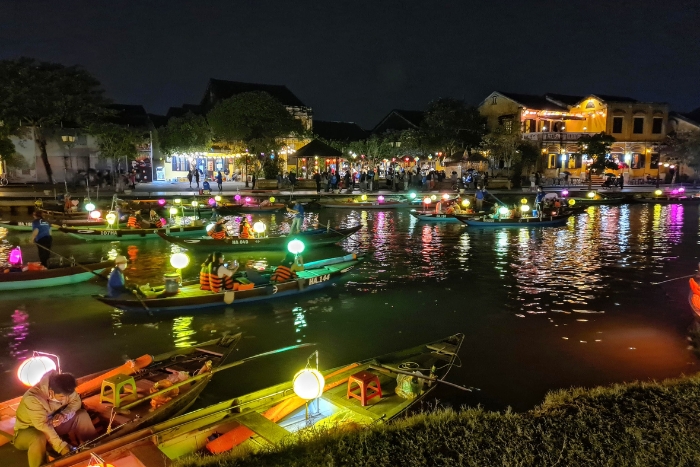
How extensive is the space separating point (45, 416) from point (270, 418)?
7.49 ft

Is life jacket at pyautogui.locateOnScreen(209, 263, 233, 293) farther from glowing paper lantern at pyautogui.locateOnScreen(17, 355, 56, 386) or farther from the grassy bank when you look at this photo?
the grassy bank

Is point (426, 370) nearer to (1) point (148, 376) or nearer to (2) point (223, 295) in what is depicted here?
(1) point (148, 376)

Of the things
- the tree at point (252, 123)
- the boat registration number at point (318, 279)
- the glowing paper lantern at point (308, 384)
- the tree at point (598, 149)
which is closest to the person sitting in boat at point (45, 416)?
the glowing paper lantern at point (308, 384)

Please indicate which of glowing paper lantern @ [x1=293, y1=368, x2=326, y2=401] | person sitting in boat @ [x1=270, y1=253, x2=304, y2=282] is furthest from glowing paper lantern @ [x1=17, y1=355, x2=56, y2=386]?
person sitting in boat @ [x1=270, y1=253, x2=304, y2=282]

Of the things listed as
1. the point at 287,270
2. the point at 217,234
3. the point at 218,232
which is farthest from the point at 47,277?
the point at 287,270

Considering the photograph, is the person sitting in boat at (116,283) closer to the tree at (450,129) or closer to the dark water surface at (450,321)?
the dark water surface at (450,321)

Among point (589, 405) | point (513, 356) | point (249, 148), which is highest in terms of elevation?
point (249, 148)

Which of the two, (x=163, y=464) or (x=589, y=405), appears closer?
(x=163, y=464)

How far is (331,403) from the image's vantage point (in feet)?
21.4

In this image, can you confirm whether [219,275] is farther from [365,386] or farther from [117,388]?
[365,386]

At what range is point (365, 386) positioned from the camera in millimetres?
6531

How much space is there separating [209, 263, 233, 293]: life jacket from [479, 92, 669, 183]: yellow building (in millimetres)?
42461

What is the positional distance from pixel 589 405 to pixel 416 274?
10.2 metres

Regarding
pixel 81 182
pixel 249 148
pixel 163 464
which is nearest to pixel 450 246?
pixel 163 464
